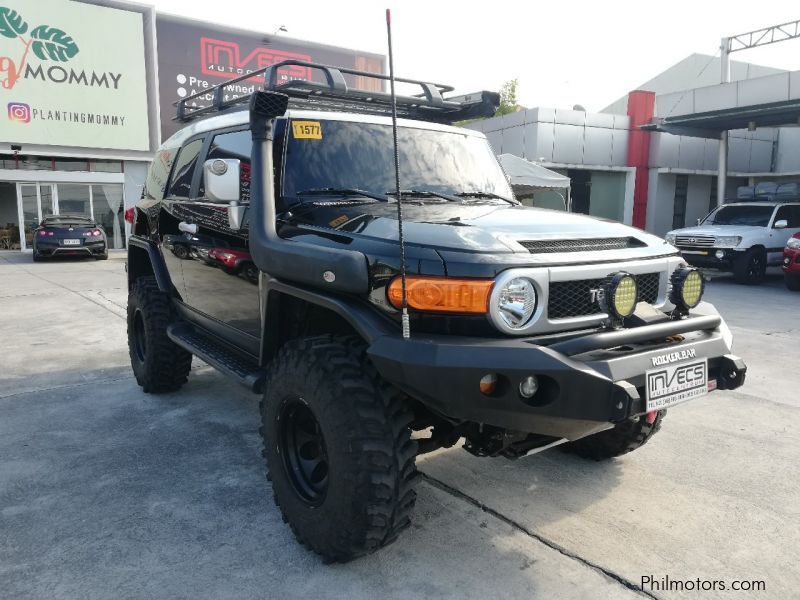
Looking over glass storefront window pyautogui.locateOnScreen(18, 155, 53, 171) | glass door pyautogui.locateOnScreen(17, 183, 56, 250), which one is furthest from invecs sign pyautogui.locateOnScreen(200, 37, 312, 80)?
glass door pyautogui.locateOnScreen(17, 183, 56, 250)

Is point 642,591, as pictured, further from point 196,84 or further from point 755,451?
point 196,84

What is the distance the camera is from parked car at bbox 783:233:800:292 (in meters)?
11.7

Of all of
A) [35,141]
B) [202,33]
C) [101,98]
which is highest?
[202,33]

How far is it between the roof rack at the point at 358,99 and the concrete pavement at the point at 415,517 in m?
2.17

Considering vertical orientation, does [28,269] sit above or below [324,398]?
below

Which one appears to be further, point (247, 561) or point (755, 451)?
point (755, 451)

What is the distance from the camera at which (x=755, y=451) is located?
399 cm

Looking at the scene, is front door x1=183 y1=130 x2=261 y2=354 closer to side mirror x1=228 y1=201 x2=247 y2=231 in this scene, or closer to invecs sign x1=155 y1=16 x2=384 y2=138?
side mirror x1=228 y1=201 x2=247 y2=231

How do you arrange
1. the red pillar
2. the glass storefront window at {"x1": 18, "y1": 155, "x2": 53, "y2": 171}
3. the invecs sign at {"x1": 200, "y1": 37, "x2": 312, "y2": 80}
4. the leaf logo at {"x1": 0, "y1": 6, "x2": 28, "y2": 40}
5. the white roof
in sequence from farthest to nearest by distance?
1. the invecs sign at {"x1": 200, "y1": 37, "x2": 312, "y2": 80}
2. the glass storefront window at {"x1": 18, "y1": 155, "x2": 53, "y2": 171}
3. the red pillar
4. the leaf logo at {"x1": 0, "y1": 6, "x2": 28, "y2": 40}
5. the white roof

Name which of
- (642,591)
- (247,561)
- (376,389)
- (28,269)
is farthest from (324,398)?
(28,269)

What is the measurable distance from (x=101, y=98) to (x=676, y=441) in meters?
23.0

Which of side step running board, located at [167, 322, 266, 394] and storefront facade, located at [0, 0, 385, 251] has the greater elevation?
storefront facade, located at [0, 0, 385, 251]

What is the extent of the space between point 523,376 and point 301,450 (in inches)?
47.8

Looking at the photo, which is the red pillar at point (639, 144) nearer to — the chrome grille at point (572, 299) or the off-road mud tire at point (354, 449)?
the chrome grille at point (572, 299)
